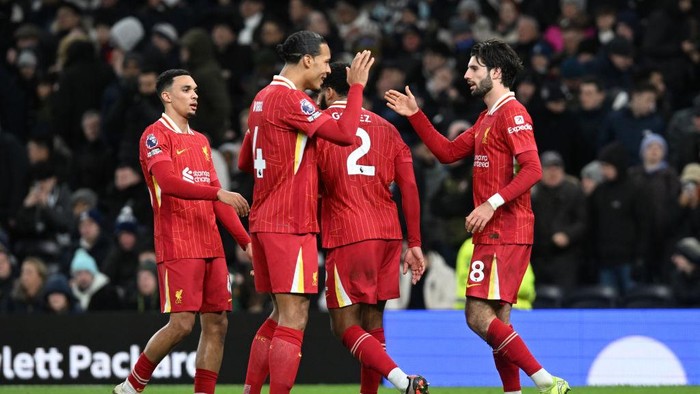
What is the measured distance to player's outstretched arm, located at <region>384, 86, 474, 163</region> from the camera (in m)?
10.9

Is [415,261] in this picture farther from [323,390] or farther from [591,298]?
[591,298]

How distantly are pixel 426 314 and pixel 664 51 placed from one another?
5.55 meters

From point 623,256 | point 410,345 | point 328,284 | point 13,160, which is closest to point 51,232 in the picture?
point 13,160

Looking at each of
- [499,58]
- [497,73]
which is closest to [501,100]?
[497,73]

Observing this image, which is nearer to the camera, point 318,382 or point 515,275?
point 515,275

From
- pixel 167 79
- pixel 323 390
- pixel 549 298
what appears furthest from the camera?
pixel 549 298

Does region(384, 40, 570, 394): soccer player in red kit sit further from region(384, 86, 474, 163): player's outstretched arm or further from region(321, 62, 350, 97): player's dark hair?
region(321, 62, 350, 97): player's dark hair

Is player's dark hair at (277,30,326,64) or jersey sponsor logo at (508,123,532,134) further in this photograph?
jersey sponsor logo at (508,123,532,134)

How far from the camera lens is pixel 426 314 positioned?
1453 centimetres

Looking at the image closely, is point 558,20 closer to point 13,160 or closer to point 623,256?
point 623,256

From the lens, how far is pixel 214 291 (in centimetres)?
1086

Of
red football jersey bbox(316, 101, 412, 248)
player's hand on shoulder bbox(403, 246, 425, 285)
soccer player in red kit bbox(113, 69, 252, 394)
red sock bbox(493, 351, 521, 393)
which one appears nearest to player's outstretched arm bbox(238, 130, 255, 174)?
soccer player in red kit bbox(113, 69, 252, 394)

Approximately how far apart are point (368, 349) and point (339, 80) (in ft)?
6.42

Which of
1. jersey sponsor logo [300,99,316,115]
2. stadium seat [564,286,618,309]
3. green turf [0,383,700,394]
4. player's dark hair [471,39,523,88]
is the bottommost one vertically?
green turf [0,383,700,394]
